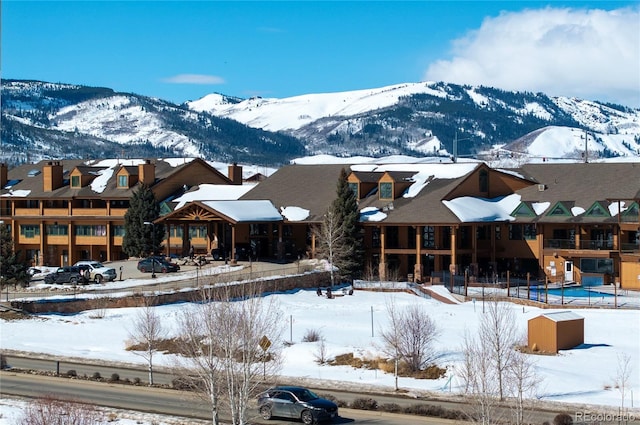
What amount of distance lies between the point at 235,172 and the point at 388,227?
29418 mm

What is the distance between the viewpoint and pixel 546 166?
276 ft

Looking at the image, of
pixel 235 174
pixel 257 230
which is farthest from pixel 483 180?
pixel 235 174

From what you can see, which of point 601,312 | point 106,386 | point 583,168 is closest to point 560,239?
point 583,168

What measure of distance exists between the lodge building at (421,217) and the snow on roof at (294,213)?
0.11 m

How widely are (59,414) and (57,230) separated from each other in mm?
66811

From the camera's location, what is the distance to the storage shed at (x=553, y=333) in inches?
1857

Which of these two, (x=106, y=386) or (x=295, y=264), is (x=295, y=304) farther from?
(x=106, y=386)

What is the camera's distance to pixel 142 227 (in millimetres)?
82750

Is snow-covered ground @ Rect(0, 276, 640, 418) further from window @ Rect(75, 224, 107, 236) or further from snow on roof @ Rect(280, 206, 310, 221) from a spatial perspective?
window @ Rect(75, 224, 107, 236)

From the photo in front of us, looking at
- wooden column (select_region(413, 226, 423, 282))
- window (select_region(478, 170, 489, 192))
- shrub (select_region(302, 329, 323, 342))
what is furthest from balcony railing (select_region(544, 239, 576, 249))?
shrub (select_region(302, 329, 323, 342))

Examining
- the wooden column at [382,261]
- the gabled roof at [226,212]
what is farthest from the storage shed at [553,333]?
the gabled roof at [226,212]

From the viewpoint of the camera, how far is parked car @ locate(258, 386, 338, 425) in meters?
34.3

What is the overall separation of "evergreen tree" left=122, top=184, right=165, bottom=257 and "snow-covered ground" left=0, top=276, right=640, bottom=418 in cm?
1978

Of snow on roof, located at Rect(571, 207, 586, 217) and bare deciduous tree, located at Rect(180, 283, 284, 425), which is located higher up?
snow on roof, located at Rect(571, 207, 586, 217)
